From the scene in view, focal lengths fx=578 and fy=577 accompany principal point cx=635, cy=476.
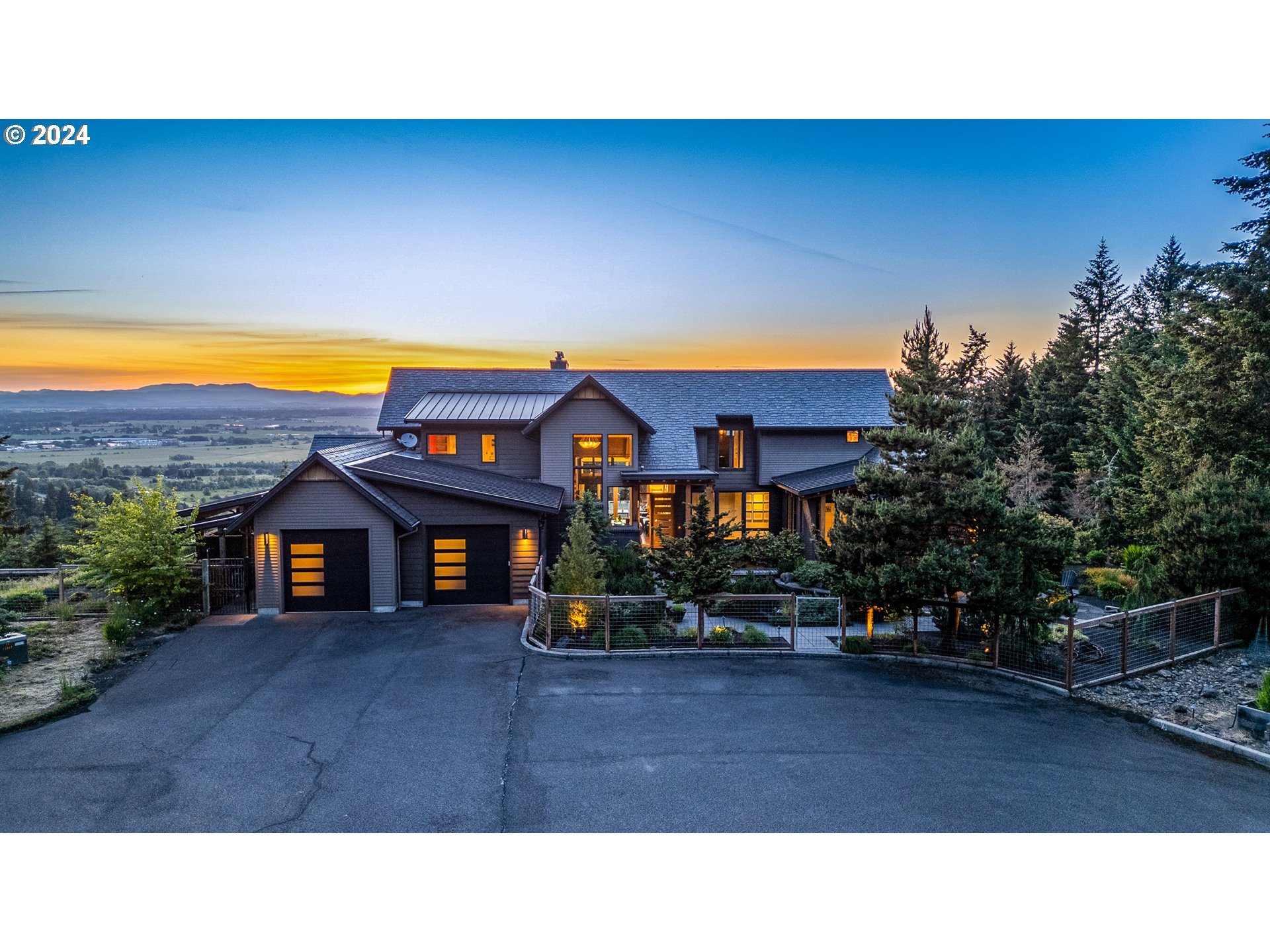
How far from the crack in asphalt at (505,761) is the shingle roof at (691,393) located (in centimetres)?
1165

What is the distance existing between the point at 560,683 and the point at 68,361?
15384 mm

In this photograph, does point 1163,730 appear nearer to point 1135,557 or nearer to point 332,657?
point 1135,557

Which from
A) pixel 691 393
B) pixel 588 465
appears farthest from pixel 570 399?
pixel 691 393

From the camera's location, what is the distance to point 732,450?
22.1 meters

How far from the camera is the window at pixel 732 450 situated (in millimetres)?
21984

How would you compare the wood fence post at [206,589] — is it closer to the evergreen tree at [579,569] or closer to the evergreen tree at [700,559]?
the evergreen tree at [579,569]

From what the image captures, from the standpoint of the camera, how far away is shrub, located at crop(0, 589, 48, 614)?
13648 millimetres

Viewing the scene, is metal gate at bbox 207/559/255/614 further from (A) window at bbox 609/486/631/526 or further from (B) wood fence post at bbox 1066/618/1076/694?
(B) wood fence post at bbox 1066/618/1076/694

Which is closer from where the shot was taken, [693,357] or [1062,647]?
[1062,647]

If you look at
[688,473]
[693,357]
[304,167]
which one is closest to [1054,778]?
[688,473]

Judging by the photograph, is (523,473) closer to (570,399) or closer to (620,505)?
(570,399)

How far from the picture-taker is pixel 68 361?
14641 mm

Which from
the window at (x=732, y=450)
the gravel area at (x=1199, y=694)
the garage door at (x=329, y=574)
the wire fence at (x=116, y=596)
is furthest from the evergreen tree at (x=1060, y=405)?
the wire fence at (x=116, y=596)

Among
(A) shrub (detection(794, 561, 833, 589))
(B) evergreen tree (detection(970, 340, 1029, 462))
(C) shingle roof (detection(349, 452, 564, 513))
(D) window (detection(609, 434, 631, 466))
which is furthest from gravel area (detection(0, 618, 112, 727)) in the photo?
(B) evergreen tree (detection(970, 340, 1029, 462))
